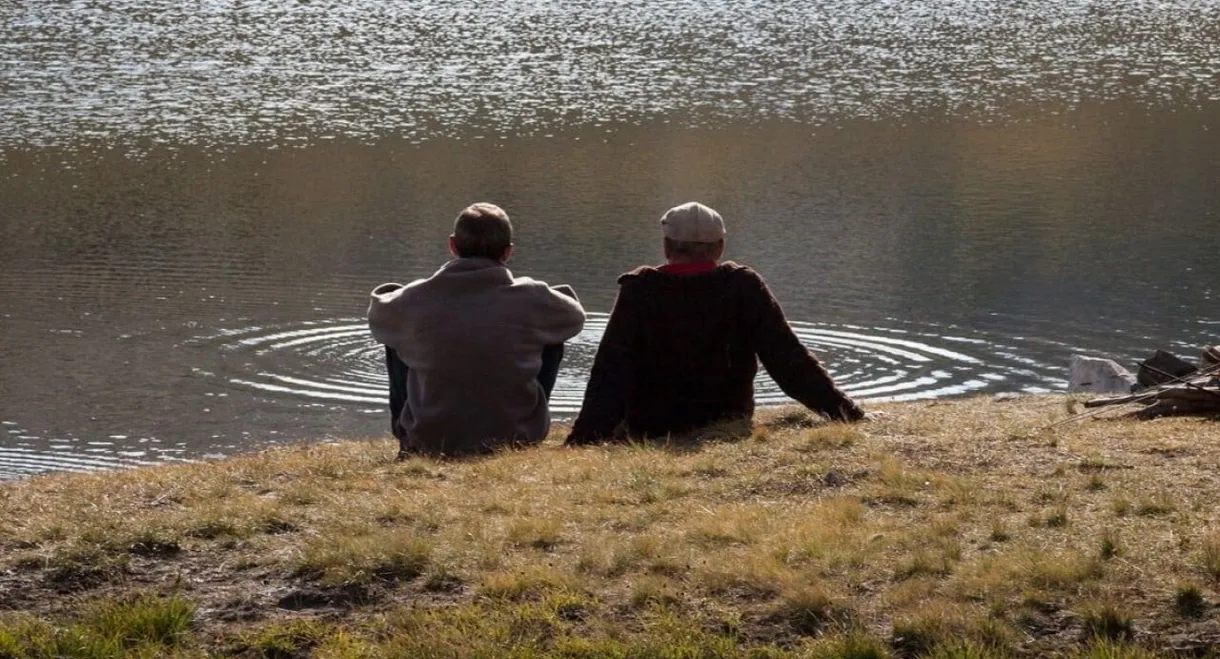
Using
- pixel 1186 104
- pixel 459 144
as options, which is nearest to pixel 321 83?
pixel 459 144

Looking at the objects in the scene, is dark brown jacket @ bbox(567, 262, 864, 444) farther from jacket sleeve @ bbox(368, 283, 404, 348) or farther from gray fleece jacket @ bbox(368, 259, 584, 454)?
jacket sleeve @ bbox(368, 283, 404, 348)

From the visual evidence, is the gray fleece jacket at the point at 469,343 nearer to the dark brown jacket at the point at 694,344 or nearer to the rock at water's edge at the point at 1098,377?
the dark brown jacket at the point at 694,344

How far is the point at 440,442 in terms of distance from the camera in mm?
8562


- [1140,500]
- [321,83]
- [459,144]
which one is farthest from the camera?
[321,83]

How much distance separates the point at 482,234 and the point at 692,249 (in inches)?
40.0

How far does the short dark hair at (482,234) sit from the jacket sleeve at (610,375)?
0.64 m

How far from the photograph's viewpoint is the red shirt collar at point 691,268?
8.48 m

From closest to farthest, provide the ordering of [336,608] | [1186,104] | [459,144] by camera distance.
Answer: [336,608] → [459,144] → [1186,104]

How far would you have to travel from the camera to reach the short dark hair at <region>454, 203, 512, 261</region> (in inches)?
334

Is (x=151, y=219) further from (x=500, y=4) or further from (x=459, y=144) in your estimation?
(x=500, y=4)

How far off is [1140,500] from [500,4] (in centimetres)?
4813

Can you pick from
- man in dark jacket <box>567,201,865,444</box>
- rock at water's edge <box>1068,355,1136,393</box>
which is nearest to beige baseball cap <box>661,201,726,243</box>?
man in dark jacket <box>567,201,865,444</box>

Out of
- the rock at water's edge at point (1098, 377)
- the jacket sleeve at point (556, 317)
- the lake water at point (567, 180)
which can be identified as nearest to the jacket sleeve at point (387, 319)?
the jacket sleeve at point (556, 317)

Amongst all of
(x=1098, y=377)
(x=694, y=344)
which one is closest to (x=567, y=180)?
(x=1098, y=377)
